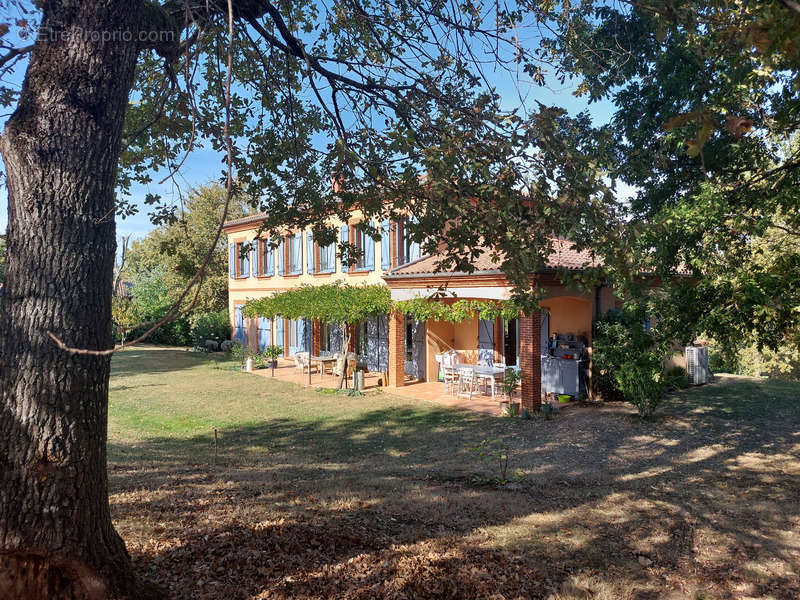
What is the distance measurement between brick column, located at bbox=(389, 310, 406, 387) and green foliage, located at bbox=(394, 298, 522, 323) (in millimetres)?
656

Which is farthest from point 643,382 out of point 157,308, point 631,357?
point 157,308

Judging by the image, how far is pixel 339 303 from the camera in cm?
1444

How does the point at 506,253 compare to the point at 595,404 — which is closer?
the point at 506,253

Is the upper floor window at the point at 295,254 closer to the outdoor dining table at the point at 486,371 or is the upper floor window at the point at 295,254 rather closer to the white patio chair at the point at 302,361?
the white patio chair at the point at 302,361

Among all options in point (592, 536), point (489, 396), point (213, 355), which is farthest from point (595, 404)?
point (213, 355)

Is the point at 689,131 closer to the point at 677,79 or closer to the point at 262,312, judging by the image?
the point at 677,79

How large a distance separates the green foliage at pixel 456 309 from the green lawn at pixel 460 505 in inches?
88.4

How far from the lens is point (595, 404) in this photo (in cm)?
1175

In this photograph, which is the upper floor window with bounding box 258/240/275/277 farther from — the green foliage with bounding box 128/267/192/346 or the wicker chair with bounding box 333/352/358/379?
the green foliage with bounding box 128/267/192/346

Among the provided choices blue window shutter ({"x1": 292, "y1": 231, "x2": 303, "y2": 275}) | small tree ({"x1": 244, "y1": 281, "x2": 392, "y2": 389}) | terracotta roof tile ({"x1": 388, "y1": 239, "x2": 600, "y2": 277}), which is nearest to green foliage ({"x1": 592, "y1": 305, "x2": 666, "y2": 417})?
terracotta roof tile ({"x1": 388, "y1": 239, "x2": 600, "y2": 277})

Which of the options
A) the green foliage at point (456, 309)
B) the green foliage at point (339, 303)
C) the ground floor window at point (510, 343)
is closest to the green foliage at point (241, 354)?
the green foliage at point (339, 303)

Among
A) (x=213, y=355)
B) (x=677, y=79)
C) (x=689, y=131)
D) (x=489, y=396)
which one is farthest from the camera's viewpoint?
(x=213, y=355)

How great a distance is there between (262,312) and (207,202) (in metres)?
13.7

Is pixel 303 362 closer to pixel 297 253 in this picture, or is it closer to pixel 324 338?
pixel 324 338
